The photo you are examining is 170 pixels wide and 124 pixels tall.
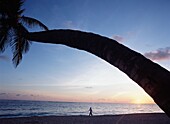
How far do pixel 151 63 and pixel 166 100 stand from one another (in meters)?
0.54

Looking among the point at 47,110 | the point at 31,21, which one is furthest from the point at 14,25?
the point at 47,110

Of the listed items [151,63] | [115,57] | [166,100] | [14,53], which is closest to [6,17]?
[14,53]

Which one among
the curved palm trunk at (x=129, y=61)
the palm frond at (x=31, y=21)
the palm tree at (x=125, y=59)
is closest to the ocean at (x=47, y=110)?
the palm frond at (x=31, y=21)

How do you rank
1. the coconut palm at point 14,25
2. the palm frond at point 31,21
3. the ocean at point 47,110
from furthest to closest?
the ocean at point 47,110, the palm frond at point 31,21, the coconut palm at point 14,25

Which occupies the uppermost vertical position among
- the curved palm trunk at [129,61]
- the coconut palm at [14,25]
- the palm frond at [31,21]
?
the palm frond at [31,21]

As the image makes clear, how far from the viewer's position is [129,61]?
243 cm

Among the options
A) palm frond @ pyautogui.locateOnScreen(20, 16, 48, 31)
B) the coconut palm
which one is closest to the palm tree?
the coconut palm

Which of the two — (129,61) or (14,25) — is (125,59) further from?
(14,25)

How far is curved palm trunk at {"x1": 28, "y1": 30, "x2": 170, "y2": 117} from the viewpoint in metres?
2.04

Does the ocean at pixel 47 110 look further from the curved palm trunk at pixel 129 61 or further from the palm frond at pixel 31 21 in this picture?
the curved palm trunk at pixel 129 61

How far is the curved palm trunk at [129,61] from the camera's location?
204cm

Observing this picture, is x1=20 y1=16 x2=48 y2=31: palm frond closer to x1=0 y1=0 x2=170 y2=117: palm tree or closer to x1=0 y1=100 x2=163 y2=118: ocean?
x1=0 y1=0 x2=170 y2=117: palm tree

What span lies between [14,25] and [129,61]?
178 inches

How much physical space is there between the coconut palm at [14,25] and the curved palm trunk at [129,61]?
2.14 m
